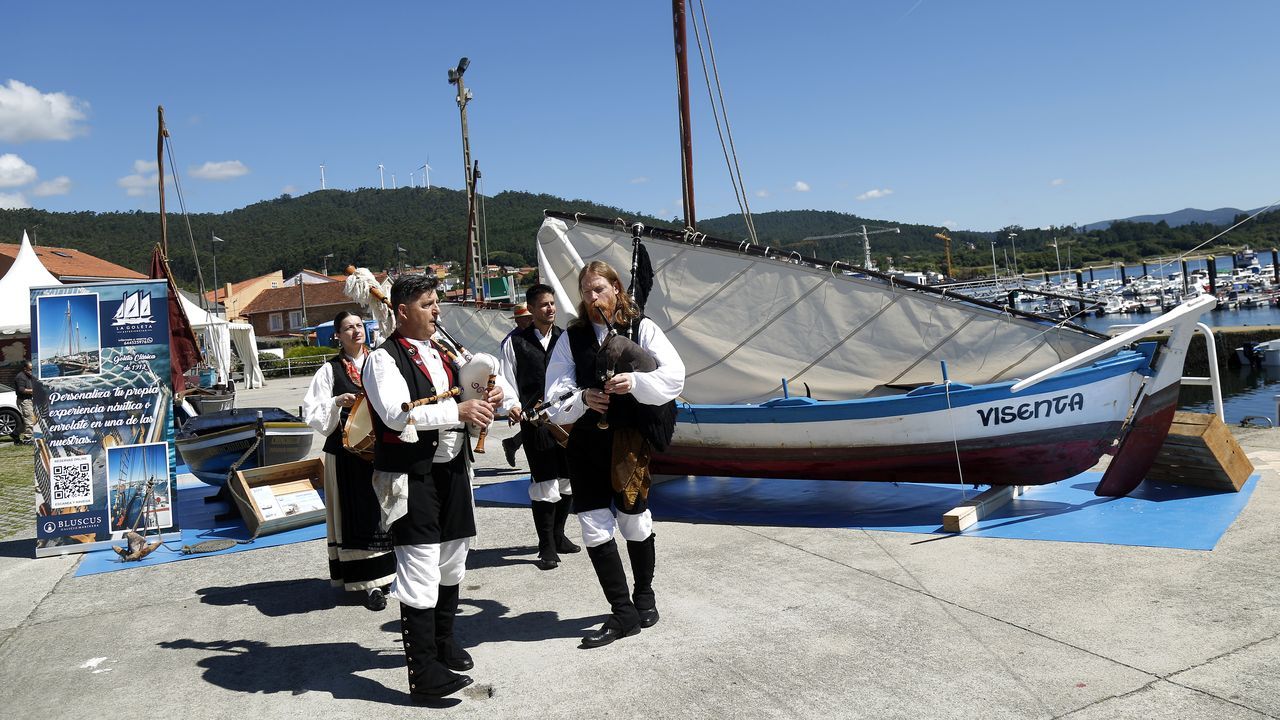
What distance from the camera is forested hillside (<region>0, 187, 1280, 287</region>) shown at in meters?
100

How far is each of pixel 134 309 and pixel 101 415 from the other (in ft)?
3.00

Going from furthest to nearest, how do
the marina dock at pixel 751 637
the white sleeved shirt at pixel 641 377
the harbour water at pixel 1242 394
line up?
1. the harbour water at pixel 1242 394
2. the white sleeved shirt at pixel 641 377
3. the marina dock at pixel 751 637

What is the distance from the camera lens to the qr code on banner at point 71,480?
682 cm

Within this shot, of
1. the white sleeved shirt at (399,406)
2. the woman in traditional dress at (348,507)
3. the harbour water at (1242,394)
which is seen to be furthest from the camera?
the harbour water at (1242,394)

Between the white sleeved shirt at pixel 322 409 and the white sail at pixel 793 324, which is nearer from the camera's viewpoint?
the white sleeved shirt at pixel 322 409

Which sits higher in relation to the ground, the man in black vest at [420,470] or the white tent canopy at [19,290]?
the white tent canopy at [19,290]

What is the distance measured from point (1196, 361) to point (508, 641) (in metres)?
34.1

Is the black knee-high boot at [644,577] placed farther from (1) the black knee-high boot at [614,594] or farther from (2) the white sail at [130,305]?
(2) the white sail at [130,305]

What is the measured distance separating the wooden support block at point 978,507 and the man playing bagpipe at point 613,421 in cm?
250

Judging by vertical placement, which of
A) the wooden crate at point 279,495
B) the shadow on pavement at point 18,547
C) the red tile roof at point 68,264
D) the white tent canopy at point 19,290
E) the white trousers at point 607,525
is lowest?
the shadow on pavement at point 18,547

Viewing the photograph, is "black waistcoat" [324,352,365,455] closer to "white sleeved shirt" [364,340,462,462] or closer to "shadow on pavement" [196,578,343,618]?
"shadow on pavement" [196,578,343,618]

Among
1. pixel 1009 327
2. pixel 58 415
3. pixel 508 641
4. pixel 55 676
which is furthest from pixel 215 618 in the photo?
pixel 1009 327

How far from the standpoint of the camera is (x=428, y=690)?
3490mm

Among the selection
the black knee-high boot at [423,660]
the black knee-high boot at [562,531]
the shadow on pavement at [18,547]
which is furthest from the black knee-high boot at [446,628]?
the shadow on pavement at [18,547]
